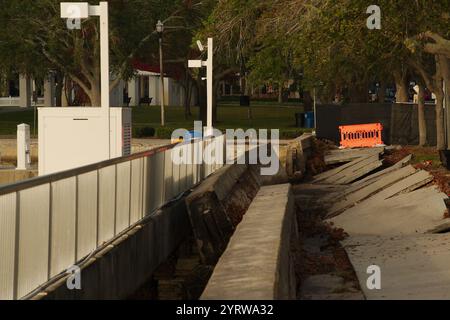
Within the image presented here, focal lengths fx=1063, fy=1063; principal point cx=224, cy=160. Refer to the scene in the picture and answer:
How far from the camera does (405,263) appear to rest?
43.9ft

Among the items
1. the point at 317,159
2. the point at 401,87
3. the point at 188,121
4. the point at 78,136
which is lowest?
the point at 317,159

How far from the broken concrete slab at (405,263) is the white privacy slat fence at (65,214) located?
3.02m

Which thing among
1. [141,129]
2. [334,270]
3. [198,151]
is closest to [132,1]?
[141,129]

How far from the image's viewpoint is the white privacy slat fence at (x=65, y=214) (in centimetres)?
886

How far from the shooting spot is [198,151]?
2133cm

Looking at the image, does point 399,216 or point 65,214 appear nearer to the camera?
point 65,214

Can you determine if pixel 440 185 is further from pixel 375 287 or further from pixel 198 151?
pixel 375 287

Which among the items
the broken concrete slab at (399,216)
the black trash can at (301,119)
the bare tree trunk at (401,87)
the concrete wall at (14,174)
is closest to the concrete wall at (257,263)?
the broken concrete slab at (399,216)

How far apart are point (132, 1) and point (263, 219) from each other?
151 feet

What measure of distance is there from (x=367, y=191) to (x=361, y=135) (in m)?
18.2

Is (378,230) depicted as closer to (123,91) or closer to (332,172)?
(332,172)

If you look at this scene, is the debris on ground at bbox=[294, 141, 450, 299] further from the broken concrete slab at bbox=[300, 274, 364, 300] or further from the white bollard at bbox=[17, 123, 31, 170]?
the white bollard at bbox=[17, 123, 31, 170]

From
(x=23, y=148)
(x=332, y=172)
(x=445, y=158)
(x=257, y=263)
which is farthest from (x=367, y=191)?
(x=23, y=148)

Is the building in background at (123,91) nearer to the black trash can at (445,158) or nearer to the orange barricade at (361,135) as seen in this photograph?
the orange barricade at (361,135)
